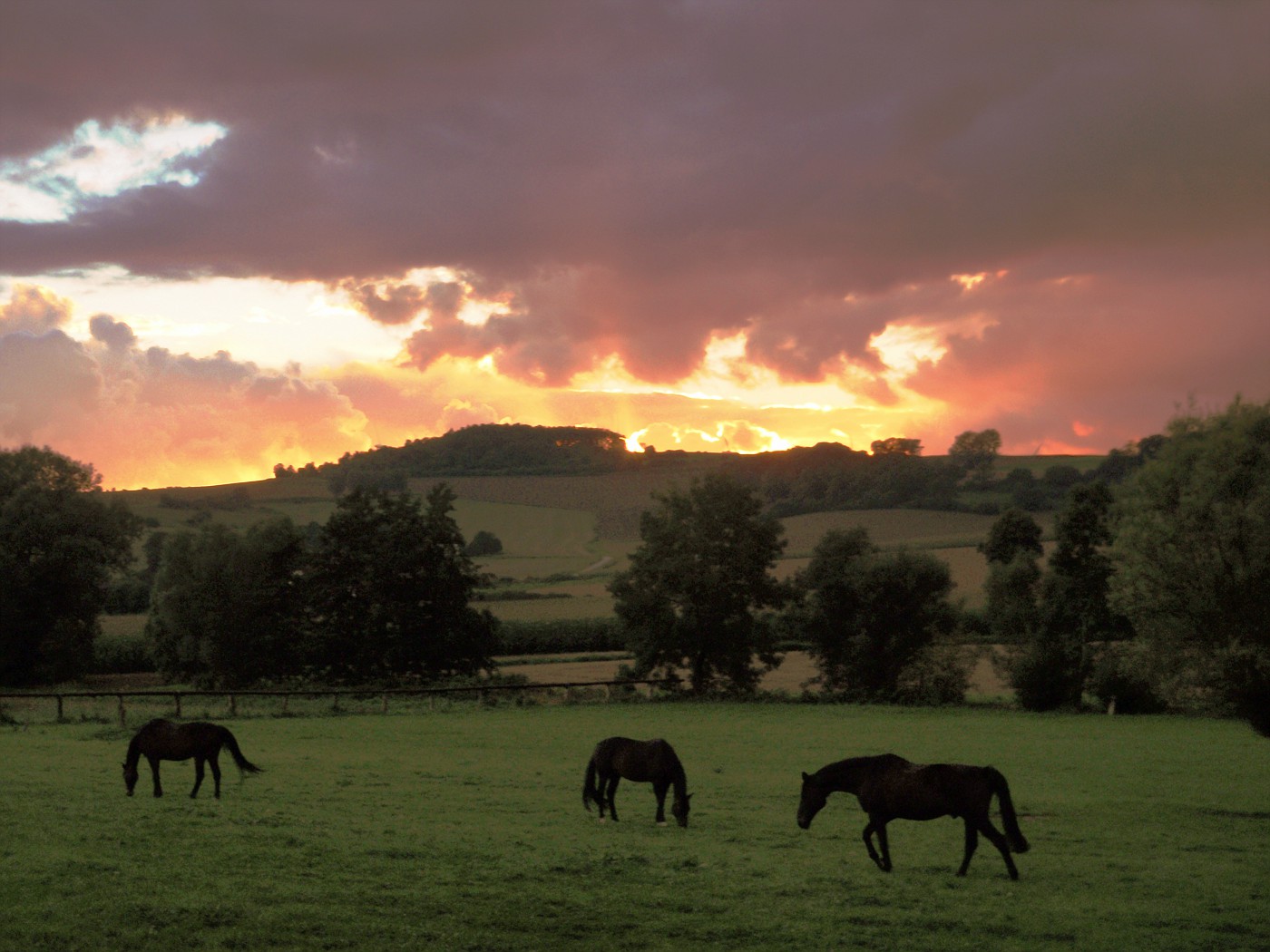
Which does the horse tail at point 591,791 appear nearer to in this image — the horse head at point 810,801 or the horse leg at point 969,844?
the horse head at point 810,801

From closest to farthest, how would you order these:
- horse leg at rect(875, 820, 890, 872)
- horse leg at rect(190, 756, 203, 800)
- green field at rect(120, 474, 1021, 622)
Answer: horse leg at rect(875, 820, 890, 872) < horse leg at rect(190, 756, 203, 800) < green field at rect(120, 474, 1021, 622)

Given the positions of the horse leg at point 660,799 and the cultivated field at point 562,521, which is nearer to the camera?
the horse leg at point 660,799

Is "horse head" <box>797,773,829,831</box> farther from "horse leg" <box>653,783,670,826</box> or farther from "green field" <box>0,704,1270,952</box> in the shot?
"horse leg" <box>653,783,670,826</box>

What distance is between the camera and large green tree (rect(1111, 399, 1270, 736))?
4281cm

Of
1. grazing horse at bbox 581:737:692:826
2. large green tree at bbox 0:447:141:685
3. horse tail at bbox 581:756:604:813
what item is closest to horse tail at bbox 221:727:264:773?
horse tail at bbox 581:756:604:813

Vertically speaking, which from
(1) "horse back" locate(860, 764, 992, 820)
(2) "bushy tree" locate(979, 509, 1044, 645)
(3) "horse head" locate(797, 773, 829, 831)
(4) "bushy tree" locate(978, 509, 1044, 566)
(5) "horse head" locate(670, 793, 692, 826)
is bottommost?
(5) "horse head" locate(670, 793, 692, 826)

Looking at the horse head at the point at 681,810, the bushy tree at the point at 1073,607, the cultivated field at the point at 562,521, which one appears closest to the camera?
the horse head at the point at 681,810

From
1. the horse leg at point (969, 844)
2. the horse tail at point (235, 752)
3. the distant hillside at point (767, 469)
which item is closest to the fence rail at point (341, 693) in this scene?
the horse tail at point (235, 752)

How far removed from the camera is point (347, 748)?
102 ft

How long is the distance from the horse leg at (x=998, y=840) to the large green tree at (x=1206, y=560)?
107ft

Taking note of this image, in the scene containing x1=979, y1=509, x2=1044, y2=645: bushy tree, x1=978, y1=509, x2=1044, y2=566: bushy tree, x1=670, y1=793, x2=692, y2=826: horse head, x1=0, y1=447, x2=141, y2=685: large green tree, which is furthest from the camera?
x1=978, y1=509, x2=1044, y2=566: bushy tree

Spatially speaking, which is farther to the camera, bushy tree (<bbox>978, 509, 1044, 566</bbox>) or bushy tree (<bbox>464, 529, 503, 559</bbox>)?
A: bushy tree (<bbox>464, 529, 503, 559</bbox>)

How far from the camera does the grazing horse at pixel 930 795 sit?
43.8ft

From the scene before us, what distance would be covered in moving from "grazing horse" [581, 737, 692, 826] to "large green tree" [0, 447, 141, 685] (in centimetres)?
5696
